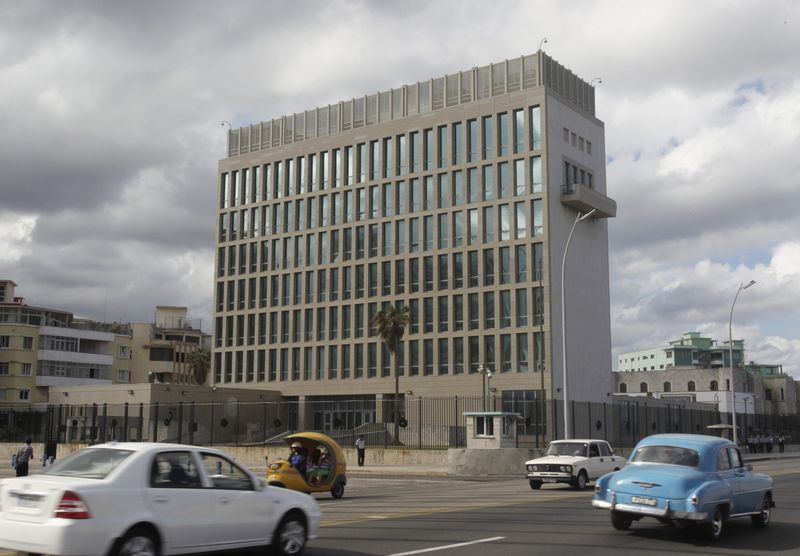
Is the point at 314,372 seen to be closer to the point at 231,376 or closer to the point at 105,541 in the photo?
the point at 231,376

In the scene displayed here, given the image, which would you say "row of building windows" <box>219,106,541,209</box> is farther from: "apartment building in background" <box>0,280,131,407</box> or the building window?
the building window

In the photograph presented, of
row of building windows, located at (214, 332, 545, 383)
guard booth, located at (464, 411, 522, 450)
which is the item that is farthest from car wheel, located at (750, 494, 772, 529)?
row of building windows, located at (214, 332, 545, 383)

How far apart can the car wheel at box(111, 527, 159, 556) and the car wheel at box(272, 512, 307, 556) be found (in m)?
1.92

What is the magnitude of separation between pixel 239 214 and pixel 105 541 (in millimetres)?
80867

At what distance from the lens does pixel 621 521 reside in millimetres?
14148

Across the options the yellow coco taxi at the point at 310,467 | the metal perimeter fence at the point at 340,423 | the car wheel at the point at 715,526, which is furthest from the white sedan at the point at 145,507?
the metal perimeter fence at the point at 340,423

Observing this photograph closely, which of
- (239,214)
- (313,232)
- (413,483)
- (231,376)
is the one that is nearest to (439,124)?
(313,232)

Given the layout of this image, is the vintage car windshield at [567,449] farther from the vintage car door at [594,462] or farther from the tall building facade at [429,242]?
the tall building facade at [429,242]

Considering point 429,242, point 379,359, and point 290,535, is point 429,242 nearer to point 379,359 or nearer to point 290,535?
point 379,359

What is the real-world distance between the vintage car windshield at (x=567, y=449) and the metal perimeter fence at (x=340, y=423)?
607 inches

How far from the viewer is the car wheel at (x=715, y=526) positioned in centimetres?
1324

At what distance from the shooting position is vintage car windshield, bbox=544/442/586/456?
28031mm

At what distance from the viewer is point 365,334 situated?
7725cm

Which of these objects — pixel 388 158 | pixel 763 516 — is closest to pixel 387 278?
pixel 388 158
